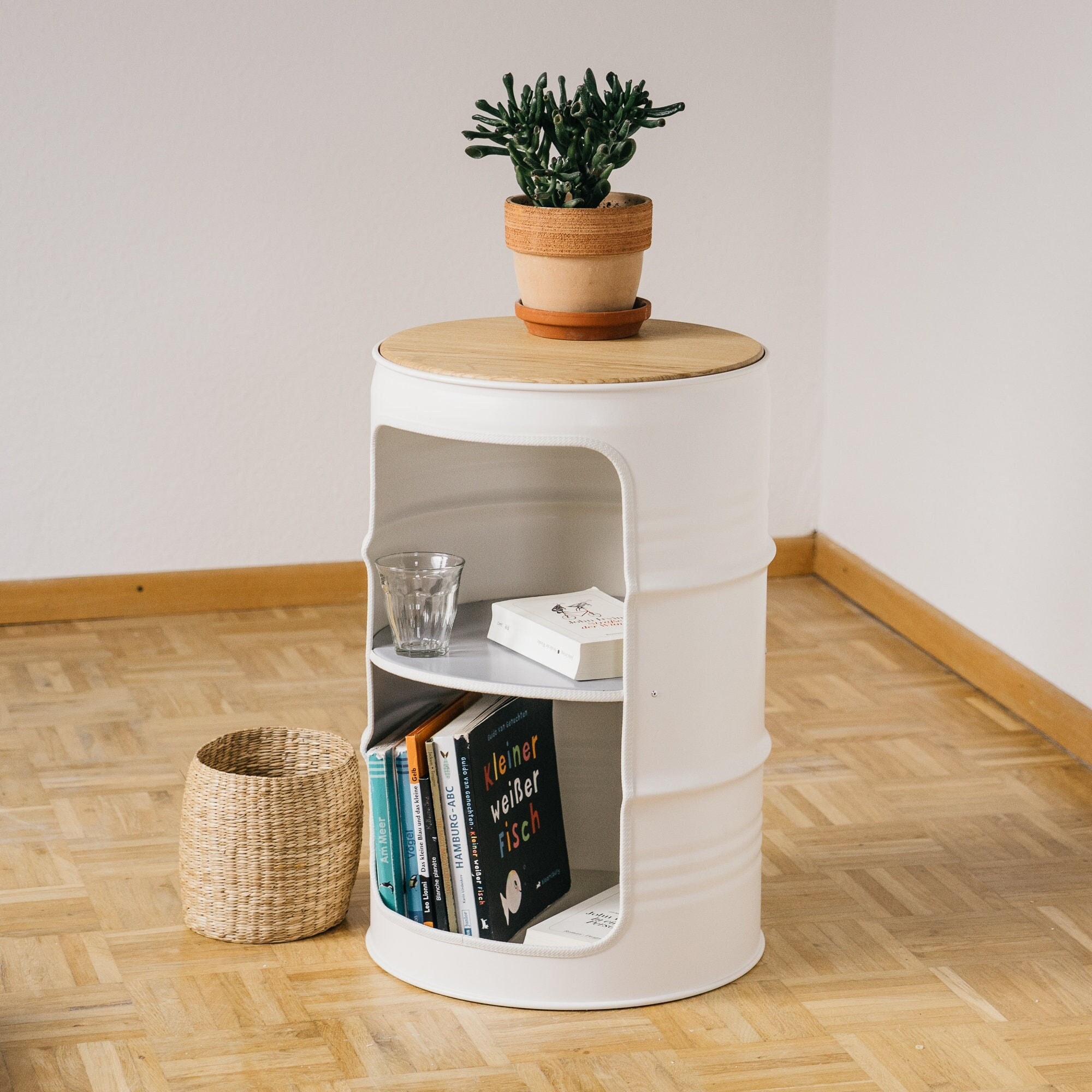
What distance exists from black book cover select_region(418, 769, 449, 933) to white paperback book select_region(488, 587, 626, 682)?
20cm

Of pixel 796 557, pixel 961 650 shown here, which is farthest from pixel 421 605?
pixel 796 557

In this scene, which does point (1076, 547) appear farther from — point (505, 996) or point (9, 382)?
point (9, 382)

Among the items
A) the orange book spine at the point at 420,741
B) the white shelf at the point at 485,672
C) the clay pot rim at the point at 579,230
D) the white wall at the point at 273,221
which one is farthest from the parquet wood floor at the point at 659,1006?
the clay pot rim at the point at 579,230

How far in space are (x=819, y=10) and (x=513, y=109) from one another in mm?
2180

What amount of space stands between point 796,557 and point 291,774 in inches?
83.1

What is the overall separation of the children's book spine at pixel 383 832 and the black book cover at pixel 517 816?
13 centimetres

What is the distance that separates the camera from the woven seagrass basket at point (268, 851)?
7.47 feet

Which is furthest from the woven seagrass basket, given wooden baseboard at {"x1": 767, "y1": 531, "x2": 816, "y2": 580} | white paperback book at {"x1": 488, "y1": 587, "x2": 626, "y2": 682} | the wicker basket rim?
wooden baseboard at {"x1": 767, "y1": 531, "x2": 816, "y2": 580}

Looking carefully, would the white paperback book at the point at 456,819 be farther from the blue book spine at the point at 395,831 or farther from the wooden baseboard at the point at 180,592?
the wooden baseboard at the point at 180,592

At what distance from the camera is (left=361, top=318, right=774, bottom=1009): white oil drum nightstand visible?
2.00 meters

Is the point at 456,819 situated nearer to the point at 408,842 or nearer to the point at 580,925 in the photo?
the point at 408,842

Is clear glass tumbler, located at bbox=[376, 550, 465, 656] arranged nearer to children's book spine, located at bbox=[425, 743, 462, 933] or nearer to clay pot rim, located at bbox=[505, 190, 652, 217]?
children's book spine, located at bbox=[425, 743, 462, 933]

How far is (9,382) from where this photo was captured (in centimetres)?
375

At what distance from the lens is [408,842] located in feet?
7.27
